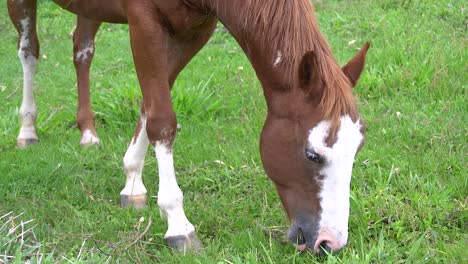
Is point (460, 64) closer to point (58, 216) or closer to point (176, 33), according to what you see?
point (176, 33)

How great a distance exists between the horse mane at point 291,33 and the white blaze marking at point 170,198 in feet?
2.47

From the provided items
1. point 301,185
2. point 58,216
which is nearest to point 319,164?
point 301,185

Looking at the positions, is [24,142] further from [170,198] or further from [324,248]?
[324,248]

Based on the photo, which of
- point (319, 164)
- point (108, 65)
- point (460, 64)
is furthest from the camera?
point (108, 65)

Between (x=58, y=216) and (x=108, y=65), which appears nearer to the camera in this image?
(x=58, y=216)

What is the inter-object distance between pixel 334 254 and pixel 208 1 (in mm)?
1328

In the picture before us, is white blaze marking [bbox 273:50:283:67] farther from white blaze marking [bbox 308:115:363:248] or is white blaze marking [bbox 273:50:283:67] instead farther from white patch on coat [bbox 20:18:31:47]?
white patch on coat [bbox 20:18:31:47]

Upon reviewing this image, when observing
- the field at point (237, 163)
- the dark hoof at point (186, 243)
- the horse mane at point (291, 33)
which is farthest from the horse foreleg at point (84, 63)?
the horse mane at point (291, 33)

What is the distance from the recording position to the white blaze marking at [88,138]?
4992 millimetres

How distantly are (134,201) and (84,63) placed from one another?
1544 mm

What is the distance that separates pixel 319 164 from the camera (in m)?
3.12

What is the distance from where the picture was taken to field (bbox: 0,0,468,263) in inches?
133

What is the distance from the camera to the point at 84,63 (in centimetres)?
520

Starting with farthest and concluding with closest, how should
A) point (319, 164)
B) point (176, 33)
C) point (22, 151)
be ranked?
point (22, 151)
point (176, 33)
point (319, 164)
